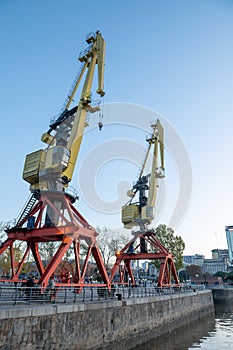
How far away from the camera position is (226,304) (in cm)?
5072

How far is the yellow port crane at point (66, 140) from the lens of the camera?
808 inches

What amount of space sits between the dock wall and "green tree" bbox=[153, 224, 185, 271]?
24.3m

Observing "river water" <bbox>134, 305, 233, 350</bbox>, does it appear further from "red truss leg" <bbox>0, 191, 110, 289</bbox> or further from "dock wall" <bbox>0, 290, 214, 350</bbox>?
"red truss leg" <bbox>0, 191, 110, 289</bbox>

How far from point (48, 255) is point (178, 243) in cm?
2262

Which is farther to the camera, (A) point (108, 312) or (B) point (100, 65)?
(B) point (100, 65)

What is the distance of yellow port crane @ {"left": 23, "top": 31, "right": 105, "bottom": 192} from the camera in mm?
20516

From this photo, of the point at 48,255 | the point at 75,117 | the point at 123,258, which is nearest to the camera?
the point at 75,117

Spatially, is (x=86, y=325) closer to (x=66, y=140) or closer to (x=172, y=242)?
(x=66, y=140)

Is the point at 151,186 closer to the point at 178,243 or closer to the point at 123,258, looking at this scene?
the point at 123,258

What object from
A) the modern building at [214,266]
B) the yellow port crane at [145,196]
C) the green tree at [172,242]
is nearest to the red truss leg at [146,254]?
the yellow port crane at [145,196]

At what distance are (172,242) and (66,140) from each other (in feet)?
109

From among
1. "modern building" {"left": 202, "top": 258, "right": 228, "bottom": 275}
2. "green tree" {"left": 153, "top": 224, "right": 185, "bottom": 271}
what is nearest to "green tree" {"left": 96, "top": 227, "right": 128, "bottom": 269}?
"green tree" {"left": 153, "top": 224, "right": 185, "bottom": 271}

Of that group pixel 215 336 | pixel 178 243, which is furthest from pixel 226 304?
pixel 215 336

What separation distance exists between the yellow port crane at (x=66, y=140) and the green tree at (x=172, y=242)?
32162 mm
